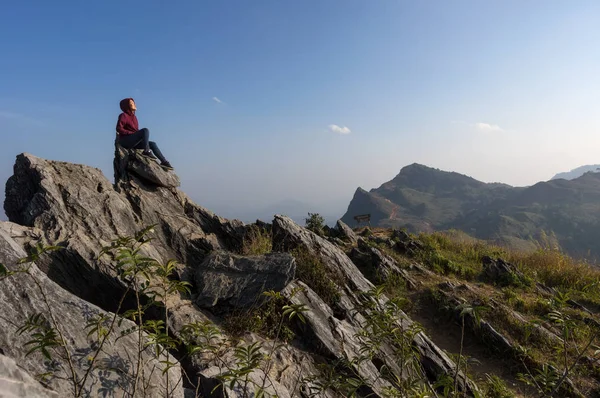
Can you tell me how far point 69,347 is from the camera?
3.63 metres

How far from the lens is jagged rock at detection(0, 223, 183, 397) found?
3336 mm

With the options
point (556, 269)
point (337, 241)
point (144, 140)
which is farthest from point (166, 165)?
point (556, 269)

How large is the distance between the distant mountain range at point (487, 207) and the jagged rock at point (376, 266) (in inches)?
2408

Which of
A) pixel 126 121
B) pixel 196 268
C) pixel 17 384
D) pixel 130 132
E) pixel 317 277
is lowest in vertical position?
pixel 317 277

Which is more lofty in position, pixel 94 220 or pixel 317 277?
pixel 94 220

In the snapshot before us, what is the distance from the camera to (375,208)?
4697 inches

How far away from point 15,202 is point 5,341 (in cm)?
628

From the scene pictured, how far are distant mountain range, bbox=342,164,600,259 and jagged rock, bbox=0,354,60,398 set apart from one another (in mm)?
72041

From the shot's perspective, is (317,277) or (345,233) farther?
(345,233)

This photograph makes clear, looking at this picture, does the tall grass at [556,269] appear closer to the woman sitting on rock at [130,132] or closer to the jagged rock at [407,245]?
the jagged rock at [407,245]

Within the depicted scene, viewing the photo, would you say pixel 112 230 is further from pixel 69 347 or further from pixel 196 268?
pixel 69 347

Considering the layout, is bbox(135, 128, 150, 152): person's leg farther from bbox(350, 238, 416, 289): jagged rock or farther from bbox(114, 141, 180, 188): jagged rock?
bbox(350, 238, 416, 289): jagged rock

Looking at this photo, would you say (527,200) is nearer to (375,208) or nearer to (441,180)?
(441,180)

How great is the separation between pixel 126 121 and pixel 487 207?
440 ft
